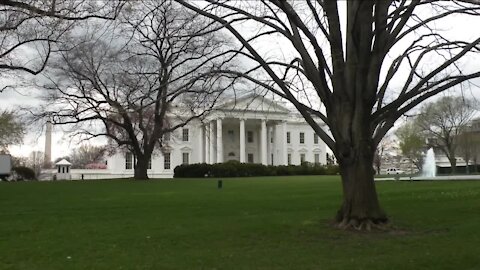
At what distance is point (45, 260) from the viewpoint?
27.1 ft

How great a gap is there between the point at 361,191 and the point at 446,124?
65731 millimetres

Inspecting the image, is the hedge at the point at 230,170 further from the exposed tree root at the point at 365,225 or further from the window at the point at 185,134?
the exposed tree root at the point at 365,225

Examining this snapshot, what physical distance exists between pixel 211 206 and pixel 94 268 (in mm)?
9387

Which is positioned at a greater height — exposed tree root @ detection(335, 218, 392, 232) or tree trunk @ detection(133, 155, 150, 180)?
tree trunk @ detection(133, 155, 150, 180)

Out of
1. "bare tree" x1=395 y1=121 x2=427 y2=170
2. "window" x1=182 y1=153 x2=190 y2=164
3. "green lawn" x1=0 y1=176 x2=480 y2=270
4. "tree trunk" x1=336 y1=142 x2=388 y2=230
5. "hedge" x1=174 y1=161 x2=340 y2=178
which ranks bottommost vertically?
"green lawn" x1=0 y1=176 x2=480 y2=270

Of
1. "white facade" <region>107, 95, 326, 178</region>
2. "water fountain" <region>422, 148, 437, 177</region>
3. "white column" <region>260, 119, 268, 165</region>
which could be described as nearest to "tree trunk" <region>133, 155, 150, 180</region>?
"white facade" <region>107, 95, 326, 178</region>

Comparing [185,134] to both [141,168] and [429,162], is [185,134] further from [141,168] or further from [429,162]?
[141,168]

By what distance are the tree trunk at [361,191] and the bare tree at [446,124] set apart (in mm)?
58604

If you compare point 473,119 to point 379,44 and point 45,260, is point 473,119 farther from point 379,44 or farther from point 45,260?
point 45,260

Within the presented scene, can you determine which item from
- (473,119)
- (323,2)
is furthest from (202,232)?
(473,119)

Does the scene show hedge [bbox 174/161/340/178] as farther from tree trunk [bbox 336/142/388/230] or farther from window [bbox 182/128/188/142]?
tree trunk [bbox 336/142/388/230]

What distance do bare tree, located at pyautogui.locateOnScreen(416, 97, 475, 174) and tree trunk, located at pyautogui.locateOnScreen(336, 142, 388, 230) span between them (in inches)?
Answer: 2307

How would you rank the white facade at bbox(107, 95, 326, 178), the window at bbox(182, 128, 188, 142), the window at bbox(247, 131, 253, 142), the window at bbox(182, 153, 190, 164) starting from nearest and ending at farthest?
the white facade at bbox(107, 95, 326, 178)
the window at bbox(182, 128, 188, 142)
the window at bbox(182, 153, 190, 164)
the window at bbox(247, 131, 253, 142)

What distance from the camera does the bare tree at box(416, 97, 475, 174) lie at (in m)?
68.2
